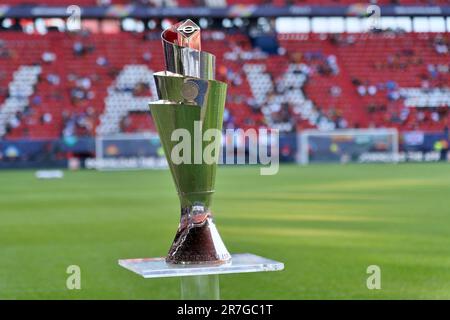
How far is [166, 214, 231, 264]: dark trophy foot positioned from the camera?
3887mm

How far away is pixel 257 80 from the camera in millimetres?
40188

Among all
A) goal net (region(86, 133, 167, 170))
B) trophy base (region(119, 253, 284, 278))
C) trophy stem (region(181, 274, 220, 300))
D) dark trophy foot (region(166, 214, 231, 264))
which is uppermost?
goal net (region(86, 133, 167, 170))

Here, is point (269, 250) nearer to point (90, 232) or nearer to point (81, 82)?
point (90, 232)

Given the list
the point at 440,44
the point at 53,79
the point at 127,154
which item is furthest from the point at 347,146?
the point at 53,79

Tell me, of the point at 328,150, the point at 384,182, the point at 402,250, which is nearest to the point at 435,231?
the point at 402,250

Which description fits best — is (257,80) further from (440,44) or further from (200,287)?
(200,287)

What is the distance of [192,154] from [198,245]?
39cm

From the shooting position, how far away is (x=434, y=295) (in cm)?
671

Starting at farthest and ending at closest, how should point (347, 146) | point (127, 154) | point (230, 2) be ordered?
point (230, 2) < point (347, 146) < point (127, 154)

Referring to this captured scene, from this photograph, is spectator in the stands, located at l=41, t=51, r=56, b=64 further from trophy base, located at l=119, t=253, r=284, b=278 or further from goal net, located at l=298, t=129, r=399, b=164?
trophy base, located at l=119, t=253, r=284, b=278

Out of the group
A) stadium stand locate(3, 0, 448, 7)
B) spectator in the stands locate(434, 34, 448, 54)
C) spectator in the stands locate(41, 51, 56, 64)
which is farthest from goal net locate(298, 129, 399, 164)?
spectator in the stands locate(41, 51, 56, 64)

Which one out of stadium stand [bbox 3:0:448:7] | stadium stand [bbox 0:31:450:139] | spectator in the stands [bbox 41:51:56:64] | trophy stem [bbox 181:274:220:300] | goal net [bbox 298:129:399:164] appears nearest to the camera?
trophy stem [bbox 181:274:220:300]

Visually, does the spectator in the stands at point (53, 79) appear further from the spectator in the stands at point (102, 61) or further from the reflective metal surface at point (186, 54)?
the reflective metal surface at point (186, 54)

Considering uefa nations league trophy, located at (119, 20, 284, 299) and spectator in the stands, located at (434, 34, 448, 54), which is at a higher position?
spectator in the stands, located at (434, 34, 448, 54)
